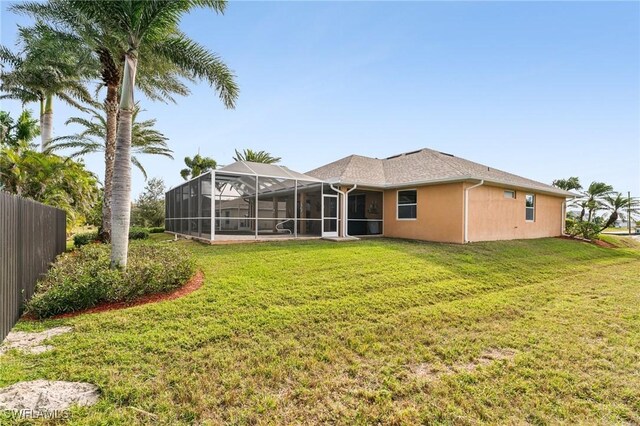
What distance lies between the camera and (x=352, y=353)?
3.94m

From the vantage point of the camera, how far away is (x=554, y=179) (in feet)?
107

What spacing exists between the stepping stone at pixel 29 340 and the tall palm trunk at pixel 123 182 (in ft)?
6.81

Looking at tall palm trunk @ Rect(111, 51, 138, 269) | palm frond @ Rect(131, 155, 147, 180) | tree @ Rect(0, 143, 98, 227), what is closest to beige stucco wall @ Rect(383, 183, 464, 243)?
tall palm trunk @ Rect(111, 51, 138, 269)

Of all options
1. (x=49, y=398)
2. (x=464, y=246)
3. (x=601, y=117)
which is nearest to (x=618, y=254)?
(x=601, y=117)

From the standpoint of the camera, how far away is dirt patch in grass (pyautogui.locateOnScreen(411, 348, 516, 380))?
3.50 m

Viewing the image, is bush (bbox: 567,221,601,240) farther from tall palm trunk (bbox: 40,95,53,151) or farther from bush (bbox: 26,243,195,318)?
tall palm trunk (bbox: 40,95,53,151)

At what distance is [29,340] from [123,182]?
3531 mm

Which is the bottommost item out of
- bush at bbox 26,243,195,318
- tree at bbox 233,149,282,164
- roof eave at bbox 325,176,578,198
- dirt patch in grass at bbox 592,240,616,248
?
dirt patch in grass at bbox 592,240,616,248

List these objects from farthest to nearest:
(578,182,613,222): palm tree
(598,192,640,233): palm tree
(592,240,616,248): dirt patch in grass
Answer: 1. (578,182,613,222): palm tree
2. (598,192,640,233): palm tree
3. (592,240,616,248): dirt patch in grass

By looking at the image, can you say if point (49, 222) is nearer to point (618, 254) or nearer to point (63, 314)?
point (63, 314)

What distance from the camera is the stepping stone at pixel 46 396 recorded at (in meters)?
2.65

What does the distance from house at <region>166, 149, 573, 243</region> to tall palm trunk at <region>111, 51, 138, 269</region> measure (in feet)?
16.7

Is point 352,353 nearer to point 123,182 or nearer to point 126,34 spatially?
point 123,182

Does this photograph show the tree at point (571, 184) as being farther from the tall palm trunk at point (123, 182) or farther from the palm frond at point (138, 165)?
the palm frond at point (138, 165)
